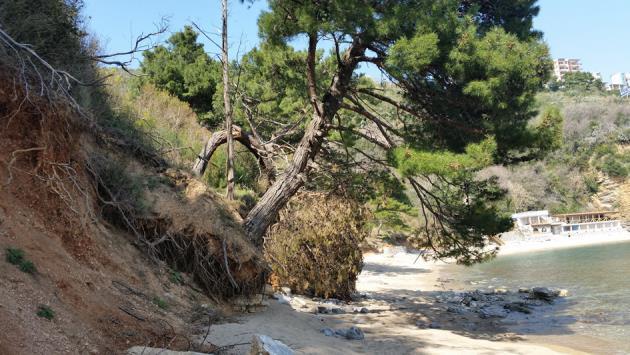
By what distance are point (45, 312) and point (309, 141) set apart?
646 centimetres

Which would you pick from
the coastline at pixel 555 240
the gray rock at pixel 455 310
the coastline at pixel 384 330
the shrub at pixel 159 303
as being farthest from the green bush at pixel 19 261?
the coastline at pixel 555 240

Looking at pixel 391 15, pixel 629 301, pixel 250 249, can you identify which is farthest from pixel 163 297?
pixel 629 301

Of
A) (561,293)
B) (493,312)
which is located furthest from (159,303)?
(561,293)

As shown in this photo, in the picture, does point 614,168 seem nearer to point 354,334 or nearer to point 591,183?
point 591,183

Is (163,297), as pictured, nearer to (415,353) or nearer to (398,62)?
(415,353)

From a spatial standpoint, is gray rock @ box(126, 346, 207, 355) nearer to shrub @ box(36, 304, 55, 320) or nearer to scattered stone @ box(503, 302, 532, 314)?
shrub @ box(36, 304, 55, 320)

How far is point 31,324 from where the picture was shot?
12.6 feet

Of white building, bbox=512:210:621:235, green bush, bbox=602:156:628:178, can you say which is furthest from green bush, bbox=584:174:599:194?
white building, bbox=512:210:621:235

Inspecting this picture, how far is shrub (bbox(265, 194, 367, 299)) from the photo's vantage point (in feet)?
39.1

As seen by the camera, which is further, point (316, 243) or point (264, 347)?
point (316, 243)

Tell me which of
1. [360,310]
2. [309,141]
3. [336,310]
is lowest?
[360,310]

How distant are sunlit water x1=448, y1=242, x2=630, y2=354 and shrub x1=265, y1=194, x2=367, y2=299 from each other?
175 inches

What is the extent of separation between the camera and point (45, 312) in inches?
162

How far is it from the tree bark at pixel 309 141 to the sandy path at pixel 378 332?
1768mm
